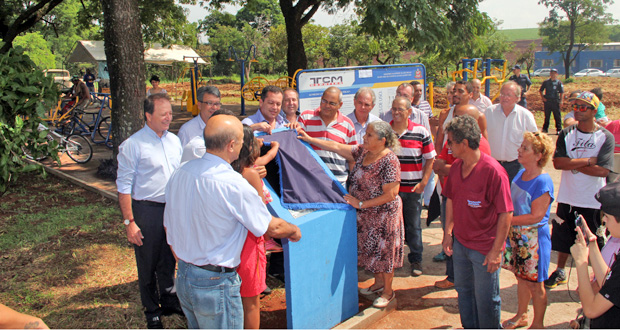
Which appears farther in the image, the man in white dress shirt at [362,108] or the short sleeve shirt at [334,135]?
the man in white dress shirt at [362,108]

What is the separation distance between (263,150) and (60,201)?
17.5 ft

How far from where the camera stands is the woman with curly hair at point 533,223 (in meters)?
3.57

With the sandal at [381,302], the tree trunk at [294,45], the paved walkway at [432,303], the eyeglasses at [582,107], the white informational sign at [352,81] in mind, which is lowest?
the paved walkway at [432,303]

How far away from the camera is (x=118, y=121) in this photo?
665cm

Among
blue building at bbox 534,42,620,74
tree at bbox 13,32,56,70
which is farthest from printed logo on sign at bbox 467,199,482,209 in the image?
blue building at bbox 534,42,620,74

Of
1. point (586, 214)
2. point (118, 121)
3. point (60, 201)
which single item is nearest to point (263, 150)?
point (586, 214)

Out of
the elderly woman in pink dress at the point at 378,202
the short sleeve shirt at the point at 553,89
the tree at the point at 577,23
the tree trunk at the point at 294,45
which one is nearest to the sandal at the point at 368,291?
the elderly woman in pink dress at the point at 378,202

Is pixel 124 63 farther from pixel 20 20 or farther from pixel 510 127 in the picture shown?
pixel 20 20

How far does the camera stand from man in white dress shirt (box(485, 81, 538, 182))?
5.14 m

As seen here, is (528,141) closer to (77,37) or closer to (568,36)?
(568,36)

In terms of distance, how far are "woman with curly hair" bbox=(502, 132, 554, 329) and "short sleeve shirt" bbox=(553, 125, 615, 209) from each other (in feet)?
3.42

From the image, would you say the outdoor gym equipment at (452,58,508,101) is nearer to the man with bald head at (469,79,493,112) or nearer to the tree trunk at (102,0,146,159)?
the man with bald head at (469,79,493,112)

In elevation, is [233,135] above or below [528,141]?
above

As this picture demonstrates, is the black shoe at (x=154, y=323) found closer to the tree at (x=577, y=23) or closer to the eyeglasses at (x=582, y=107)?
the eyeglasses at (x=582, y=107)
